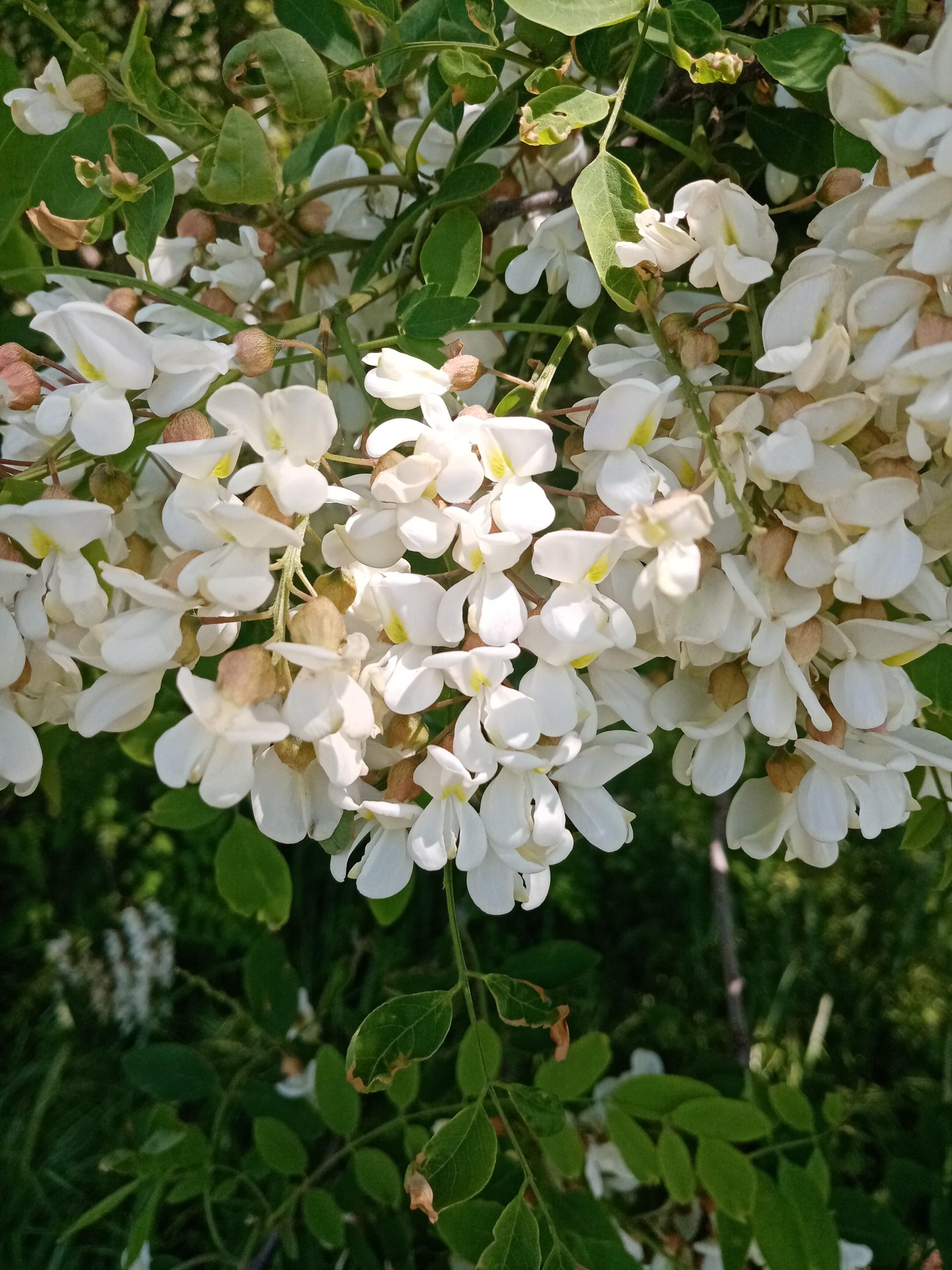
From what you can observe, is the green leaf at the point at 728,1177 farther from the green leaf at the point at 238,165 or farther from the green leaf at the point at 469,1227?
the green leaf at the point at 238,165

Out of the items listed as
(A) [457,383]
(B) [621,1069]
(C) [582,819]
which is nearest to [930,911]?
(B) [621,1069]

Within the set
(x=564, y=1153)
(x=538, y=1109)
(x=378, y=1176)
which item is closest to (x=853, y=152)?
(x=538, y=1109)

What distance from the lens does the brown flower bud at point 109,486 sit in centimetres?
40

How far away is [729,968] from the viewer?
88 centimetres

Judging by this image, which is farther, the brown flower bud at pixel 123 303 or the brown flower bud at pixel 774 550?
the brown flower bud at pixel 123 303

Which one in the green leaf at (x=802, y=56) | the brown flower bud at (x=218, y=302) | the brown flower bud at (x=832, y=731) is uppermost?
the green leaf at (x=802, y=56)

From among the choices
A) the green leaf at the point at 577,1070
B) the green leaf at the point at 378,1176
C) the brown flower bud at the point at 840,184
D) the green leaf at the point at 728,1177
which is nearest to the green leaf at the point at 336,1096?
the green leaf at the point at 378,1176

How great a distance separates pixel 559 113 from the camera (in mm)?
377

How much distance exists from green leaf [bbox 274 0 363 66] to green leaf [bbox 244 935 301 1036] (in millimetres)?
614

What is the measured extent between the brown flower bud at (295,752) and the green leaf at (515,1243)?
0.85ft

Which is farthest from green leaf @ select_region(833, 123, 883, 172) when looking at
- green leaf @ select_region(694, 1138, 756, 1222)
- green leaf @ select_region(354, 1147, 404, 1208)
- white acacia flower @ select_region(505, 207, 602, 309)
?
green leaf @ select_region(354, 1147, 404, 1208)

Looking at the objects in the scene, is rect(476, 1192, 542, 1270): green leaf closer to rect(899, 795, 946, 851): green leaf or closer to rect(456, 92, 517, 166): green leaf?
rect(899, 795, 946, 851): green leaf

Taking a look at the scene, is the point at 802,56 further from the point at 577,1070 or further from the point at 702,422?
→ the point at 577,1070

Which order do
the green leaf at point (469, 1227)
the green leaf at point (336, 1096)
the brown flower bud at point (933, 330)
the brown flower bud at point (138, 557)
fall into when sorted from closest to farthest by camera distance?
the brown flower bud at point (933, 330) < the brown flower bud at point (138, 557) < the green leaf at point (469, 1227) < the green leaf at point (336, 1096)
